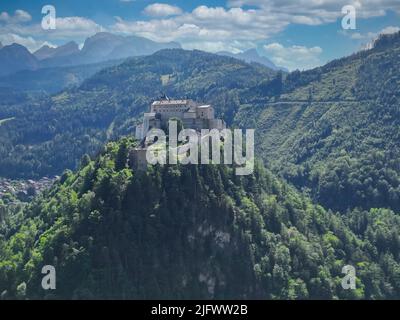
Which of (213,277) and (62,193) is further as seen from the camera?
(62,193)

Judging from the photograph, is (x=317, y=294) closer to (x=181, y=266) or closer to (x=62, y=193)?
(x=181, y=266)

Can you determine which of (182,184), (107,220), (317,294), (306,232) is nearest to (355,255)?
(306,232)

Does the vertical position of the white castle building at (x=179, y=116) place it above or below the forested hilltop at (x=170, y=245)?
above

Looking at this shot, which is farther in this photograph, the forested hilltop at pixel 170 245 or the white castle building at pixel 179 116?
the white castle building at pixel 179 116

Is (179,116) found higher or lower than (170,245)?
higher

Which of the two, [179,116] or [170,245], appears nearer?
[170,245]
